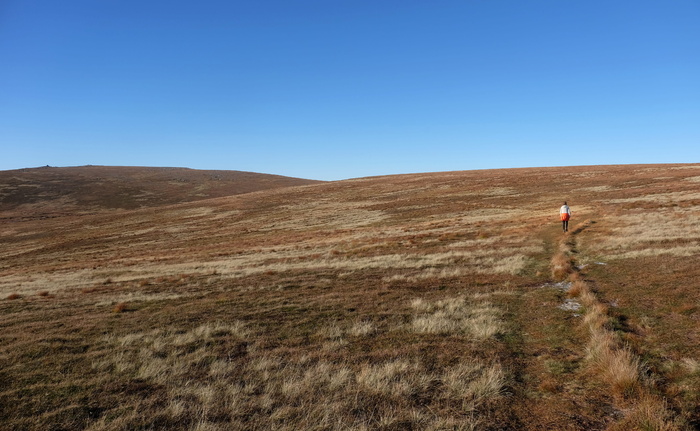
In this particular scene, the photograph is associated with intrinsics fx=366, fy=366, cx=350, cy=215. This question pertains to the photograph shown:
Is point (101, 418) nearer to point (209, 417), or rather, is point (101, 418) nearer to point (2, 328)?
point (209, 417)

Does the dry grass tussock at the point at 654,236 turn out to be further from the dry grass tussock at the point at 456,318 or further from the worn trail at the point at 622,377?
the dry grass tussock at the point at 456,318

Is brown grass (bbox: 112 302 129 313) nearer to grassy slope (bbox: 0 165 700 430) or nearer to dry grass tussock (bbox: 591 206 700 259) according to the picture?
grassy slope (bbox: 0 165 700 430)

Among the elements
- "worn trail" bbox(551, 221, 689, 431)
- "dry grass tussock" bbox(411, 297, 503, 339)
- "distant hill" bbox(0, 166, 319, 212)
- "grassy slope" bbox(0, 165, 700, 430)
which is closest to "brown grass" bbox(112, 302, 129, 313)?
"grassy slope" bbox(0, 165, 700, 430)

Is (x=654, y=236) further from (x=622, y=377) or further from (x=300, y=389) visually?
(x=300, y=389)

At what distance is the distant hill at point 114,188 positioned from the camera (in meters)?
111

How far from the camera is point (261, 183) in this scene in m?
157

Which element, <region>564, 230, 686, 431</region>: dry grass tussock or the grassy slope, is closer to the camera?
<region>564, 230, 686, 431</region>: dry grass tussock

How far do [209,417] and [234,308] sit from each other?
24.7 feet

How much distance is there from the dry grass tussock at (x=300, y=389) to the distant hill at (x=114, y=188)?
11585 centimetres

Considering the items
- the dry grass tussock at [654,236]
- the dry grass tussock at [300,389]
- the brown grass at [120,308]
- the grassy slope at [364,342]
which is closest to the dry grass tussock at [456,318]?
the grassy slope at [364,342]

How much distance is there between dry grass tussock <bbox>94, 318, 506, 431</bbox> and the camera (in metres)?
5.78

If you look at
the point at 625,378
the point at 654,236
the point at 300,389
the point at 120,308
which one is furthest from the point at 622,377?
the point at 654,236

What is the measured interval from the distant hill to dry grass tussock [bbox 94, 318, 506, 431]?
380 ft

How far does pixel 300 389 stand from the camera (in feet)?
22.1
